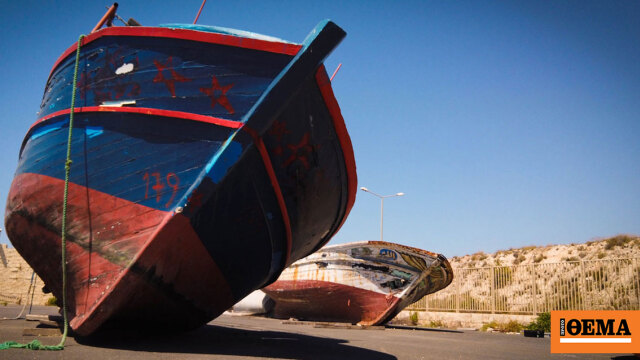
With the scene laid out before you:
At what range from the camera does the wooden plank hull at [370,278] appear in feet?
36.4

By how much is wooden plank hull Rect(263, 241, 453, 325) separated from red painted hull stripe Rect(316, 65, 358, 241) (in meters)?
5.81

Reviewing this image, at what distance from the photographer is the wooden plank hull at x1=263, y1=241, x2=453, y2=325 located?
11.1 metres

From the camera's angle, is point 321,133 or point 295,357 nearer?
point 295,357

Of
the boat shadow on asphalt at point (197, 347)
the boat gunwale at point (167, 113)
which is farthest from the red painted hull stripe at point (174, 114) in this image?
the boat shadow on asphalt at point (197, 347)

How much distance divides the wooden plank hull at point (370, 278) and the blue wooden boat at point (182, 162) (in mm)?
6800

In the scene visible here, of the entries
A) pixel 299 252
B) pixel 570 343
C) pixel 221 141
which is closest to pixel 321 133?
pixel 221 141

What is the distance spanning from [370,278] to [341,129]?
7.21m

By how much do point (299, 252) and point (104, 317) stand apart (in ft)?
8.30

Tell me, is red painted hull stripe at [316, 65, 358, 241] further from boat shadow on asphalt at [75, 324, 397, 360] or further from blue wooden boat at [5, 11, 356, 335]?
boat shadow on asphalt at [75, 324, 397, 360]

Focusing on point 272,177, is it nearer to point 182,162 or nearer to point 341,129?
point 182,162

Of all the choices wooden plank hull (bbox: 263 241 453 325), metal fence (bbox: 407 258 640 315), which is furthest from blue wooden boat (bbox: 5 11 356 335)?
metal fence (bbox: 407 258 640 315)

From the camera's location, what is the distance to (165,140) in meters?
4.20

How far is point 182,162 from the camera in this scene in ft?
13.5

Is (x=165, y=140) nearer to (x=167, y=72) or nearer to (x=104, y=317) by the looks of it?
(x=167, y=72)
